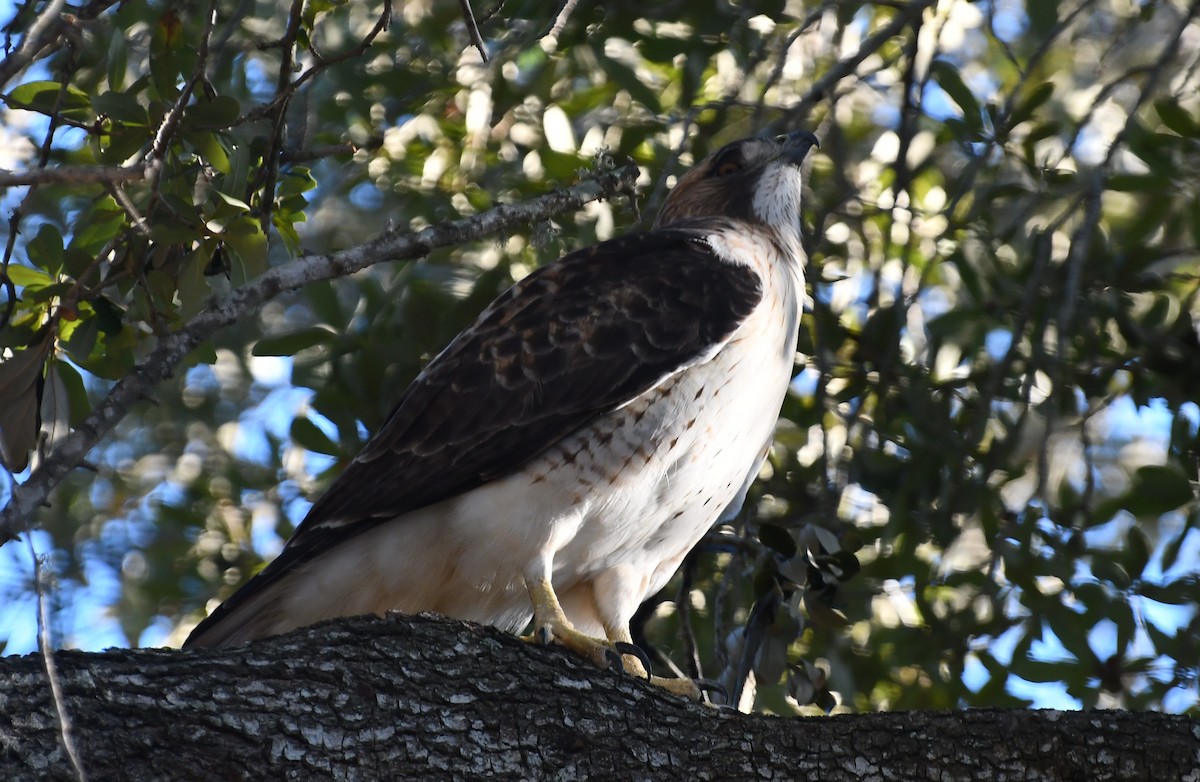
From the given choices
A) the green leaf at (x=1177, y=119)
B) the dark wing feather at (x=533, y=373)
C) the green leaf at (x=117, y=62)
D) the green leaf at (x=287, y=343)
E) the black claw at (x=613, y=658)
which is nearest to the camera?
the green leaf at (x=117, y=62)

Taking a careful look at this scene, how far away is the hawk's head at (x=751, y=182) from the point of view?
14.1ft

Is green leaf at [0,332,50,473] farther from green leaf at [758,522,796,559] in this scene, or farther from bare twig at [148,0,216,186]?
green leaf at [758,522,796,559]

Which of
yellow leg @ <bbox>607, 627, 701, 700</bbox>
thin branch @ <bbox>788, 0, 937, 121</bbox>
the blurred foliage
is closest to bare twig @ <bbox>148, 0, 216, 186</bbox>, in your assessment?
the blurred foliage

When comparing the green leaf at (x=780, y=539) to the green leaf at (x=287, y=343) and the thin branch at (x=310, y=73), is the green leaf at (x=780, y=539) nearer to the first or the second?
the green leaf at (x=287, y=343)

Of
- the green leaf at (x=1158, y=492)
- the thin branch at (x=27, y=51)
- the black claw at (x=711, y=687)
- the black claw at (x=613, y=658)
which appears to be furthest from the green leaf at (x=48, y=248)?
the green leaf at (x=1158, y=492)

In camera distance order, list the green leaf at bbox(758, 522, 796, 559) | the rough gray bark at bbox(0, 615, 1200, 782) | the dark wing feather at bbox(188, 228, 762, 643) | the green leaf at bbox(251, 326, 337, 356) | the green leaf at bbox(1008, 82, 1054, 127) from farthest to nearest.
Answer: the green leaf at bbox(1008, 82, 1054, 127) < the green leaf at bbox(251, 326, 337, 356) < the green leaf at bbox(758, 522, 796, 559) < the dark wing feather at bbox(188, 228, 762, 643) < the rough gray bark at bbox(0, 615, 1200, 782)

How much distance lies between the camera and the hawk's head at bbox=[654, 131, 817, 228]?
431cm

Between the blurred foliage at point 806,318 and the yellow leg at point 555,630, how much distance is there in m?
0.41

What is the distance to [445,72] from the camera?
4.83m

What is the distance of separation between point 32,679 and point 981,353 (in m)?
3.59

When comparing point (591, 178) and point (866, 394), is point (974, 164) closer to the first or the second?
point (866, 394)

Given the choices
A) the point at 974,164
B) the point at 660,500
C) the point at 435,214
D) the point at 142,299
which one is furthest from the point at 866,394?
the point at 142,299

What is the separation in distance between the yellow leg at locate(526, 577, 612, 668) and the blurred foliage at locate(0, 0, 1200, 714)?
16.2 inches

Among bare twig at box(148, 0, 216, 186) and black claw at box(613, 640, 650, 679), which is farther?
black claw at box(613, 640, 650, 679)
